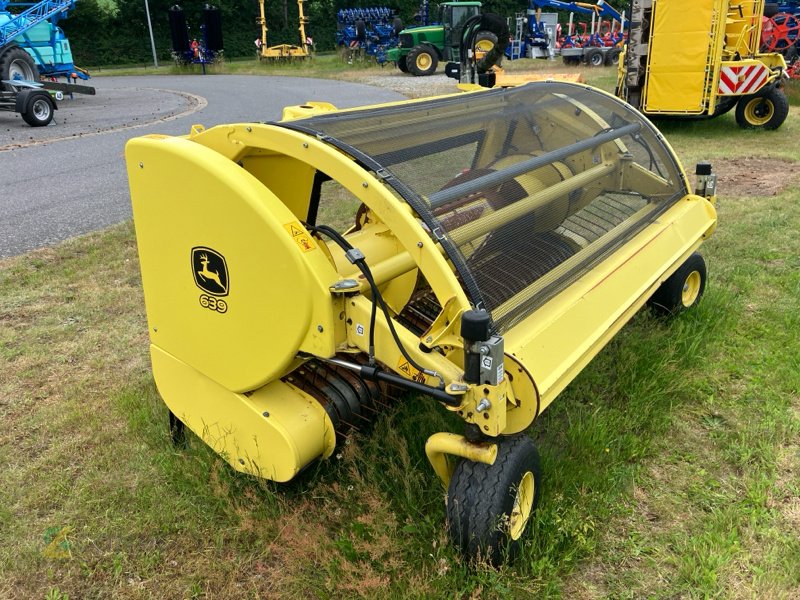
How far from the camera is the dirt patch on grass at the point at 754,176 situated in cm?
652

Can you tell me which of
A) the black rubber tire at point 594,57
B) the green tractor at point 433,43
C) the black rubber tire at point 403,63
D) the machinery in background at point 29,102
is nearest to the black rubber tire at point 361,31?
the green tractor at point 433,43

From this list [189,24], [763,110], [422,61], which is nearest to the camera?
[763,110]

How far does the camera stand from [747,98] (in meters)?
9.70

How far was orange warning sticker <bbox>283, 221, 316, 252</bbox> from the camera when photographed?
200 centimetres

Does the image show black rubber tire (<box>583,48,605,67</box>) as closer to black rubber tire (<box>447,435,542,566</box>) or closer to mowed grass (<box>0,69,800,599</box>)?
mowed grass (<box>0,69,800,599</box>)

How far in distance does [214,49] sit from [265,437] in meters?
27.0

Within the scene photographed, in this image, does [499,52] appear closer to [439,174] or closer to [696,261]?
[696,261]

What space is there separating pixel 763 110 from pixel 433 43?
13098 mm

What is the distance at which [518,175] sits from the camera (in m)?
2.49

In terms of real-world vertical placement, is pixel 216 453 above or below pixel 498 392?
below

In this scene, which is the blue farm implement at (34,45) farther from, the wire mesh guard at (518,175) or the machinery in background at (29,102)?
the wire mesh guard at (518,175)

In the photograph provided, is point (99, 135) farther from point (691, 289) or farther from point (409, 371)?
point (409, 371)

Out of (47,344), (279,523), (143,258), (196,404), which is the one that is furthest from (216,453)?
(47,344)

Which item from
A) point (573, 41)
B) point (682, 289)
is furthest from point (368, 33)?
point (682, 289)
